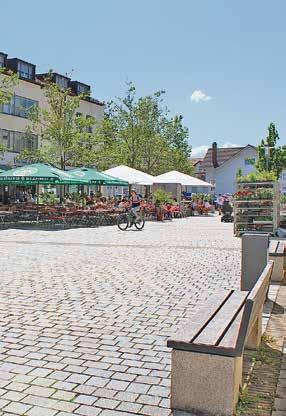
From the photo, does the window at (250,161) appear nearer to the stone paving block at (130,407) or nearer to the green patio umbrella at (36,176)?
the green patio umbrella at (36,176)

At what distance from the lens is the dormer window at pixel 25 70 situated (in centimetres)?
4349

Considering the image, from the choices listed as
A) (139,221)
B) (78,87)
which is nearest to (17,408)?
(139,221)

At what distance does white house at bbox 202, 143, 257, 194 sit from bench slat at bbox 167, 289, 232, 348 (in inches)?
2695

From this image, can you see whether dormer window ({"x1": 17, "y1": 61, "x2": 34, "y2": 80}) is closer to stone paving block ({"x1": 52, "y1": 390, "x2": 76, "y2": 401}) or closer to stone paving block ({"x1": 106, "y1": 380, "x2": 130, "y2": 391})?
stone paving block ({"x1": 106, "y1": 380, "x2": 130, "y2": 391})

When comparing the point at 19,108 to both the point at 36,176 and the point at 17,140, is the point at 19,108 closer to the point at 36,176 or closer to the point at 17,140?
the point at 17,140

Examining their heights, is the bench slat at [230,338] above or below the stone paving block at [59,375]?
above

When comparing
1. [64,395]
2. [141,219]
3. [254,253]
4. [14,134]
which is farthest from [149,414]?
[14,134]

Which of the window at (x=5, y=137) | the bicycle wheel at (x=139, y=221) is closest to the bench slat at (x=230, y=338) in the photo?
the bicycle wheel at (x=139, y=221)

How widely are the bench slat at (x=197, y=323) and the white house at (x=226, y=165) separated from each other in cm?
6847

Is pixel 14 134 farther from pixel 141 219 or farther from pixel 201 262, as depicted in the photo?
pixel 201 262

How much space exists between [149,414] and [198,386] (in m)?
0.39

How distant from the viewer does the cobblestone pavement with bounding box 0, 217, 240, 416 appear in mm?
3811

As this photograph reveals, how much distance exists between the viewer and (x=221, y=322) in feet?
12.9

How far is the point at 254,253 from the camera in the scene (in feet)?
22.8
